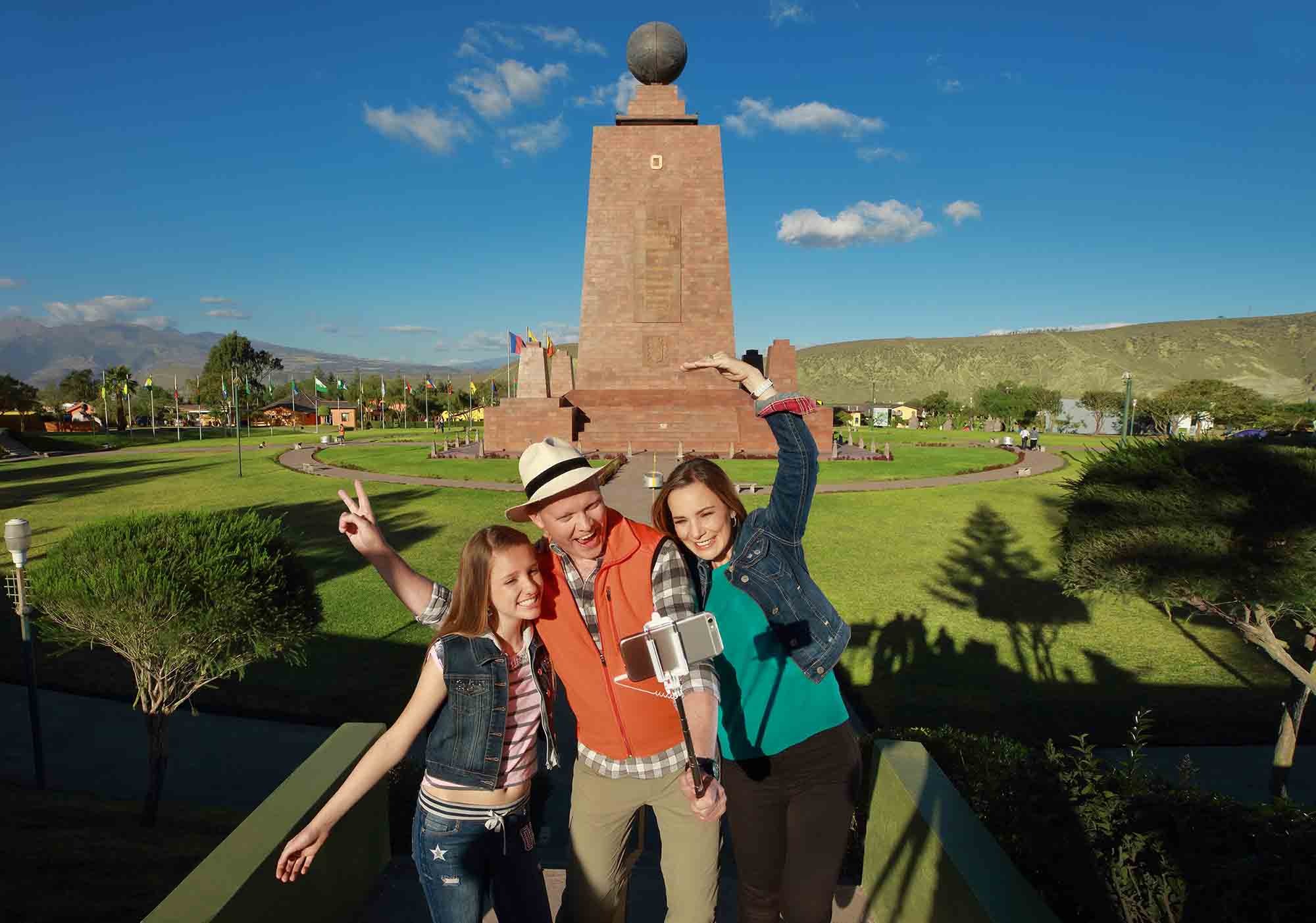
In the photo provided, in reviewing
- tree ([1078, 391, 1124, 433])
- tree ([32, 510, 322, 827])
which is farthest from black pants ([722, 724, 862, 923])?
tree ([1078, 391, 1124, 433])

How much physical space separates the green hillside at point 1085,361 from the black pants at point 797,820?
116424mm

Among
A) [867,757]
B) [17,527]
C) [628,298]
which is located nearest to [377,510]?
[17,527]

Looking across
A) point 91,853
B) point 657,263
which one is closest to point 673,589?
point 91,853

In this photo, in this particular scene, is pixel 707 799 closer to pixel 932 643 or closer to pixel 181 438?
pixel 932 643

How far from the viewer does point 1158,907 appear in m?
2.87

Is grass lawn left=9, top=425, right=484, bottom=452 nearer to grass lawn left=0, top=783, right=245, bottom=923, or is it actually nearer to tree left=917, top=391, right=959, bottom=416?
grass lawn left=0, top=783, right=245, bottom=923

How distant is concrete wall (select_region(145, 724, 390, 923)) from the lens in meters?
2.67

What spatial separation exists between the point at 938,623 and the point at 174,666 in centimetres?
1106

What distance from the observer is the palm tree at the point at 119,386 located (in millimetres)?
73375

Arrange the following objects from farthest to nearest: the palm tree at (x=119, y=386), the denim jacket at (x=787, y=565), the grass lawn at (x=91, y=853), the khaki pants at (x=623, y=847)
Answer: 1. the palm tree at (x=119, y=386)
2. the grass lawn at (x=91, y=853)
3. the denim jacket at (x=787, y=565)
4. the khaki pants at (x=623, y=847)

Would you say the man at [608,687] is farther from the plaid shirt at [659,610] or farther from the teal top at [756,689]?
the teal top at [756,689]

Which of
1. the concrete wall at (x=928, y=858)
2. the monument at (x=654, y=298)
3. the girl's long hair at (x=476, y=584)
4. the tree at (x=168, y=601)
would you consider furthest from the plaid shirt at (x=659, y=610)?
the monument at (x=654, y=298)

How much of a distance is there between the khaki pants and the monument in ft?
94.9

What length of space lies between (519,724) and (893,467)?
97.9ft
